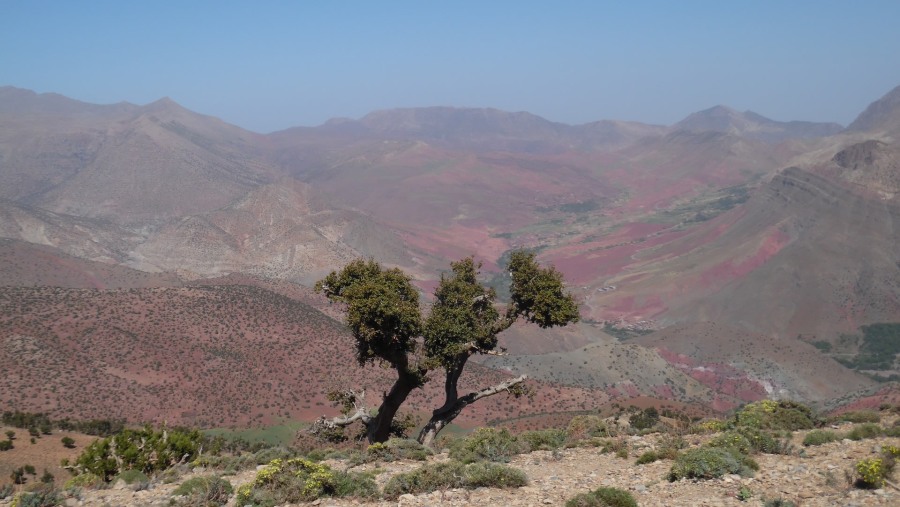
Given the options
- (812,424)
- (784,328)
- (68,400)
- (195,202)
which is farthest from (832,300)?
(195,202)

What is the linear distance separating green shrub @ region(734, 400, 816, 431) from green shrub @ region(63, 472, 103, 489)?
1311cm

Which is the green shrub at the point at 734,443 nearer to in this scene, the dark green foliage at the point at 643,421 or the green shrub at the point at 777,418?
the green shrub at the point at 777,418

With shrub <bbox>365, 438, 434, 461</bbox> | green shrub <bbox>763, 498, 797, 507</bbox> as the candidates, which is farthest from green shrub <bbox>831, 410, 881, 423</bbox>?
shrub <bbox>365, 438, 434, 461</bbox>

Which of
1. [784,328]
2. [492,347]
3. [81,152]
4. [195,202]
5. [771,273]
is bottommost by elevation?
[784,328]

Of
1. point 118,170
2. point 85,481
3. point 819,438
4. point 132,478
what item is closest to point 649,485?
point 819,438

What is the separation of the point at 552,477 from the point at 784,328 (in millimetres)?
68434

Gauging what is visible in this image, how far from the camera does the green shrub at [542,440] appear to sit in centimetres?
1405

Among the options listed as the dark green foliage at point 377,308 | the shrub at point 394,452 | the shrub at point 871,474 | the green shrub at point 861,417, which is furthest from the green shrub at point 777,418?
the dark green foliage at point 377,308

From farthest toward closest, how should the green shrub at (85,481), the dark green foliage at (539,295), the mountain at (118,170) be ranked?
the mountain at (118,170)
the dark green foliage at (539,295)
the green shrub at (85,481)

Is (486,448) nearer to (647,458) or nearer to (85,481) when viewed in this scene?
(647,458)

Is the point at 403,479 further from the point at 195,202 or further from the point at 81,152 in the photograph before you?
the point at 81,152

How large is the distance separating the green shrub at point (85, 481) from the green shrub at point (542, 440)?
843 centimetres

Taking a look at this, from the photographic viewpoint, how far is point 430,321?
638 inches

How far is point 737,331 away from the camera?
62.8m
